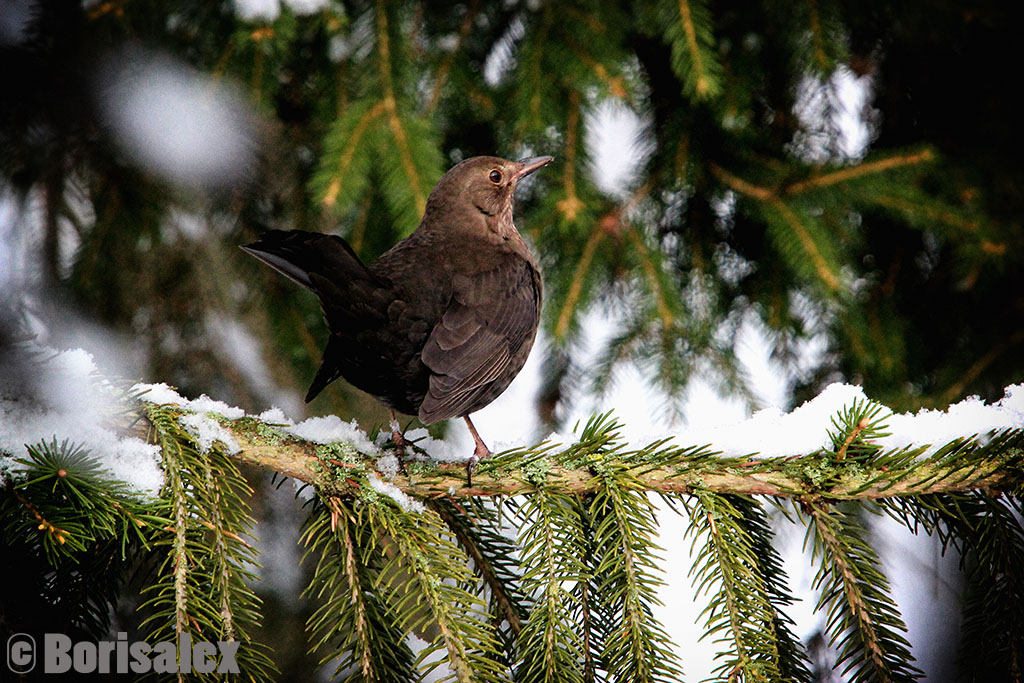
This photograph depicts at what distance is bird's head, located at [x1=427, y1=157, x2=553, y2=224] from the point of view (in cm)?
249

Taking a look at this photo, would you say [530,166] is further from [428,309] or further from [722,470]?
[722,470]

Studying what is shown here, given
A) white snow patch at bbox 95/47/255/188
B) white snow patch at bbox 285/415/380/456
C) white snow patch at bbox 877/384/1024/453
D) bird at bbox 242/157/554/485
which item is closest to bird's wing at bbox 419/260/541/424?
bird at bbox 242/157/554/485

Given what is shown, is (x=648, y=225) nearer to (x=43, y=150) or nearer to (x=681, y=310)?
(x=681, y=310)

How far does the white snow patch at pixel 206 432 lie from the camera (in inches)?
57.5

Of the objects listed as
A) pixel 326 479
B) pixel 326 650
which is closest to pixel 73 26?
pixel 326 479

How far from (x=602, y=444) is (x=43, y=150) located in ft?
8.70

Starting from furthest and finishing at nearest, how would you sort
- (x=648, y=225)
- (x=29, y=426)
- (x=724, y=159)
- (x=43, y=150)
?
(x=648, y=225) < (x=724, y=159) < (x=43, y=150) < (x=29, y=426)

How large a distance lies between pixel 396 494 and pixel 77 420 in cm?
62

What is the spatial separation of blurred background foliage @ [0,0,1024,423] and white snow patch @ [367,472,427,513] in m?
1.19

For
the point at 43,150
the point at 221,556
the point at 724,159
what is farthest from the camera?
the point at 724,159

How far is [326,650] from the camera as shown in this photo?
9.09 ft

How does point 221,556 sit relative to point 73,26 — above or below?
below

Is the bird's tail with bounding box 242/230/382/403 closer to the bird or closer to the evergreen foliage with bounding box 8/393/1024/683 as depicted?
the bird

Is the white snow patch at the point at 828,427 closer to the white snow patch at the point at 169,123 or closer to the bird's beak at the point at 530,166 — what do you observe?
the bird's beak at the point at 530,166
